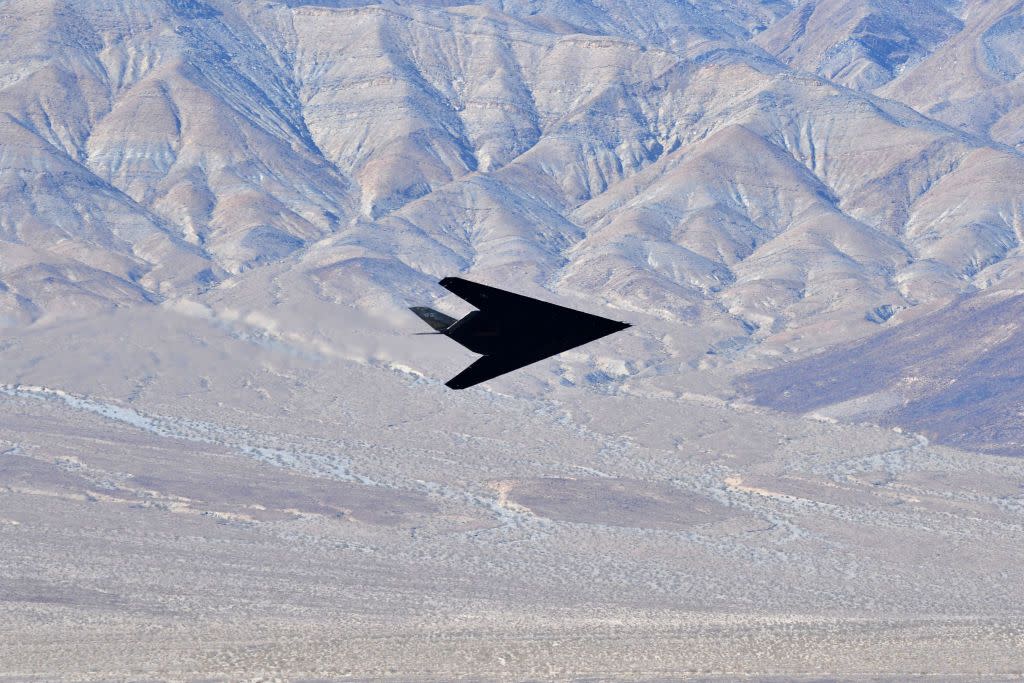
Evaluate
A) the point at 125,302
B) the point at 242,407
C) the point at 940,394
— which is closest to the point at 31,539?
the point at 242,407

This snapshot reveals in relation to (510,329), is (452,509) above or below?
above

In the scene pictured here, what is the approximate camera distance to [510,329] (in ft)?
144

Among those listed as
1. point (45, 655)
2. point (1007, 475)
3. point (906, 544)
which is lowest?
point (45, 655)

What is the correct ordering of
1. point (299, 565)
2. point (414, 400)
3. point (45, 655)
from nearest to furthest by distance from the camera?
point (45, 655), point (299, 565), point (414, 400)

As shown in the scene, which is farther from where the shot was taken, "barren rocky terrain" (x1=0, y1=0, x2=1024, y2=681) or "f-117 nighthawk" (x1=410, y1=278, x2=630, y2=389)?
"barren rocky terrain" (x1=0, y1=0, x2=1024, y2=681)

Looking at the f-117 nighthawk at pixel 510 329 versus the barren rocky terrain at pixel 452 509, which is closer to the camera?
the f-117 nighthawk at pixel 510 329

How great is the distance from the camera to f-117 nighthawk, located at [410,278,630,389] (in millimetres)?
43094

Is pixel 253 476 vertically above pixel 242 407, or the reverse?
pixel 242 407

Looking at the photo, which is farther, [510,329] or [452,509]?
[452,509]

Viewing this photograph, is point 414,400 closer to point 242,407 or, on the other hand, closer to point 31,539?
point 242,407

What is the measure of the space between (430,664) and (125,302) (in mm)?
124299

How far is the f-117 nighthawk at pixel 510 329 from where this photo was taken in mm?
43094

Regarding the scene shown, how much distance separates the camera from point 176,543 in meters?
112

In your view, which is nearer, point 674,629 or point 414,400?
point 674,629
